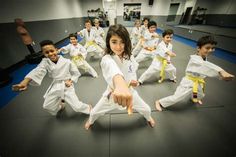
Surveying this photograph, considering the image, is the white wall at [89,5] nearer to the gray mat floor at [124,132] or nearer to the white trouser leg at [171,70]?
the white trouser leg at [171,70]

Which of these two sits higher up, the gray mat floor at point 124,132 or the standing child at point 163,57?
the standing child at point 163,57

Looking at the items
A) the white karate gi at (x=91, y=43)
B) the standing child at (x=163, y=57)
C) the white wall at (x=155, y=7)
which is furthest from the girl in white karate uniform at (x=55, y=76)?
the white wall at (x=155, y=7)

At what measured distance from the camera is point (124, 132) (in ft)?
5.51

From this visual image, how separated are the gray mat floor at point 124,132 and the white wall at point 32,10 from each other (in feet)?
12.4

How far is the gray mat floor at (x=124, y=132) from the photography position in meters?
1.46

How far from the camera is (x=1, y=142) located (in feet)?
5.34

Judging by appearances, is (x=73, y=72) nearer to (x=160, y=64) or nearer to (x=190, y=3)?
(x=160, y=64)

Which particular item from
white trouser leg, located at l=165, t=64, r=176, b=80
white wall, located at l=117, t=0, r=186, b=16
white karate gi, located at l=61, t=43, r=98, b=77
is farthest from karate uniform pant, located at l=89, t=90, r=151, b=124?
white wall, located at l=117, t=0, r=186, b=16

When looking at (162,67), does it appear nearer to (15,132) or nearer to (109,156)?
(109,156)

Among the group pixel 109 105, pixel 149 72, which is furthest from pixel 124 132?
pixel 149 72

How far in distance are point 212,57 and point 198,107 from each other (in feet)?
11.6

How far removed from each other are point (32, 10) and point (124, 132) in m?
→ 7.02

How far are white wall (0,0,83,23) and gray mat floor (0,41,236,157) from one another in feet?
12.4

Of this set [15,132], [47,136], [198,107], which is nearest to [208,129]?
[198,107]
